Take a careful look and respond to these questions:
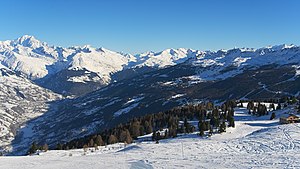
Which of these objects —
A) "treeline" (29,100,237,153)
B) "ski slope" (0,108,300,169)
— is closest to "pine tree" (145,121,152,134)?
"treeline" (29,100,237,153)

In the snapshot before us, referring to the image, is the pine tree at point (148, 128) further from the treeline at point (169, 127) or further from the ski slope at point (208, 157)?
the ski slope at point (208, 157)

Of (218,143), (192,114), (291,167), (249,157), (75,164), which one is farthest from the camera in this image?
(192,114)

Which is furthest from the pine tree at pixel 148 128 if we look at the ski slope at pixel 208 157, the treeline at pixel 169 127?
the ski slope at pixel 208 157

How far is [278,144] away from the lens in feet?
202

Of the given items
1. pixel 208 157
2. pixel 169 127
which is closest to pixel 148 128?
pixel 169 127

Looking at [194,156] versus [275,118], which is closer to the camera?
[194,156]

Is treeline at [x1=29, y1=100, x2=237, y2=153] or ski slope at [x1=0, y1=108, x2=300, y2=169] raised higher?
treeline at [x1=29, y1=100, x2=237, y2=153]

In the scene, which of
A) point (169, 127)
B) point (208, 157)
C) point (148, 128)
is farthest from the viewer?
point (148, 128)

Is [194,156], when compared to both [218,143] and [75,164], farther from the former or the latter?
[75,164]

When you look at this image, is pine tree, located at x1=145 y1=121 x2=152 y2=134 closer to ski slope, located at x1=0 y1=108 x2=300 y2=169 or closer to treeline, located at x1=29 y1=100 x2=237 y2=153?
treeline, located at x1=29 y1=100 x2=237 y2=153

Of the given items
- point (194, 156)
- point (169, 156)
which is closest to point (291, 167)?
point (194, 156)

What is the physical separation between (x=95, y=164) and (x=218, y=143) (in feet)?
82.1

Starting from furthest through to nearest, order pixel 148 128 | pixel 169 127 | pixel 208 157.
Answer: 1. pixel 148 128
2. pixel 169 127
3. pixel 208 157

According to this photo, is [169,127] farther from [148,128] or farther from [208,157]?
[208,157]
